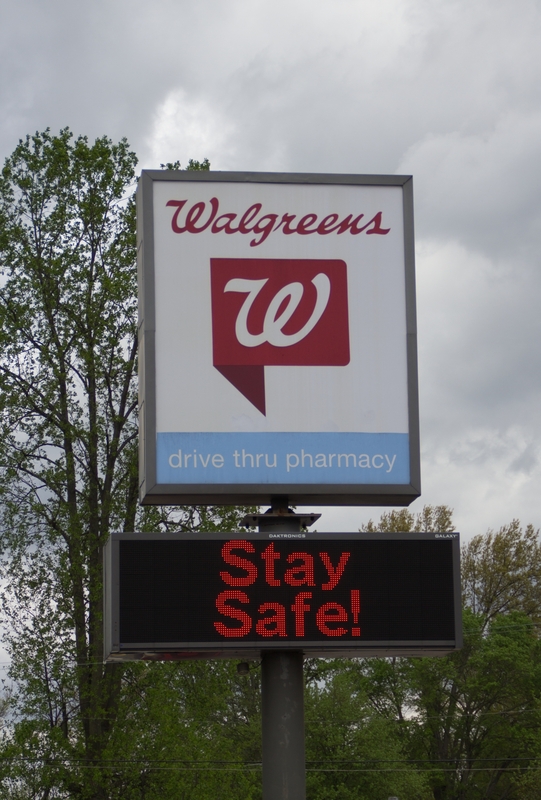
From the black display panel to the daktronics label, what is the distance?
2.22m

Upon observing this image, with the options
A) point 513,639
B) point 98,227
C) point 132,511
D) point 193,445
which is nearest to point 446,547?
point 193,445

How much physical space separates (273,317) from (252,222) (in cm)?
118

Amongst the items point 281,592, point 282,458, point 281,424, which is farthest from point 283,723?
point 281,424

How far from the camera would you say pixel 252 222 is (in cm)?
1428

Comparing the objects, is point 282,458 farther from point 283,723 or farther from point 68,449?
point 68,449

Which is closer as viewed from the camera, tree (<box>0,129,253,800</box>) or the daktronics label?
the daktronics label

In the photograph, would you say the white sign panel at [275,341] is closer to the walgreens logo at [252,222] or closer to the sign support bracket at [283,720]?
the walgreens logo at [252,222]

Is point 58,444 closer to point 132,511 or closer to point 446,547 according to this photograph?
point 132,511

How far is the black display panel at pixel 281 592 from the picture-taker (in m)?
11.8

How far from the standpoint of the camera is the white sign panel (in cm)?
1354

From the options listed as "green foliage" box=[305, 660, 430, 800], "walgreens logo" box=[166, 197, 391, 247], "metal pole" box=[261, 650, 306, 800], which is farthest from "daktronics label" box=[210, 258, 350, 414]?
"green foliage" box=[305, 660, 430, 800]

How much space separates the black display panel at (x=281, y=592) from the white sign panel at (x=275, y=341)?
139cm

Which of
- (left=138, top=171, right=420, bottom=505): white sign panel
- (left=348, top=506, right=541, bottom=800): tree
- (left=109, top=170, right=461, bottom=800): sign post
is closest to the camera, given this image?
(left=109, top=170, right=461, bottom=800): sign post

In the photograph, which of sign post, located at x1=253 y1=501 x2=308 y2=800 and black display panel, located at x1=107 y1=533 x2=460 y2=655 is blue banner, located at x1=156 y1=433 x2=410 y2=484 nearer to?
sign post, located at x1=253 y1=501 x2=308 y2=800
